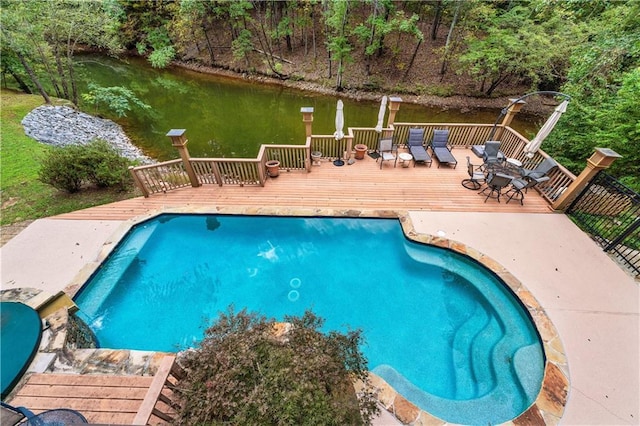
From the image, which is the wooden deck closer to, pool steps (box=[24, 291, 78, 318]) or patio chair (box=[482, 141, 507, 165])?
patio chair (box=[482, 141, 507, 165])

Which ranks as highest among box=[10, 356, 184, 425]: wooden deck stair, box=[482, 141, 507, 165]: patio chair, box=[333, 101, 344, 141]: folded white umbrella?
box=[333, 101, 344, 141]: folded white umbrella

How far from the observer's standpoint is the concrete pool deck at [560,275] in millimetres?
3678

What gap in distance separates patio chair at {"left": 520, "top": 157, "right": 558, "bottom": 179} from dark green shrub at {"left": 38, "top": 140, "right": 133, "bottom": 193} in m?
11.1

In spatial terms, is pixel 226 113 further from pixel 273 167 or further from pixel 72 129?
pixel 273 167

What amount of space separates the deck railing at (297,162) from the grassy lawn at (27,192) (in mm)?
998

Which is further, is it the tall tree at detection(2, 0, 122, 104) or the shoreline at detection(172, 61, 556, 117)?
the shoreline at detection(172, 61, 556, 117)

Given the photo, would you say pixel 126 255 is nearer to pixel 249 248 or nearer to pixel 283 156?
pixel 249 248

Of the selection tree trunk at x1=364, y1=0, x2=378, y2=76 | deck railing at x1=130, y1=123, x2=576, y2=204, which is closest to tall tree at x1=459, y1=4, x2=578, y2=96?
tree trunk at x1=364, y1=0, x2=378, y2=76

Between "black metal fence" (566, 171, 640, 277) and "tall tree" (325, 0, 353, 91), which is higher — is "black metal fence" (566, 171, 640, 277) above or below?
below

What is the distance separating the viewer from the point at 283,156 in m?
8.04

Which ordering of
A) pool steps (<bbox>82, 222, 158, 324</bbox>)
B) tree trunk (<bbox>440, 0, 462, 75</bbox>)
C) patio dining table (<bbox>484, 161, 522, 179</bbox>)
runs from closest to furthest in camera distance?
pool steps (<bbox>82, 222, 158, 324</bbox>)
patio dining table (<bbox>484, 161, 522, 179</bbox>)
tree trunk (<bbox>440, 0, 462, 75</bbox>)

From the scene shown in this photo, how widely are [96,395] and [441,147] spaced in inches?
396

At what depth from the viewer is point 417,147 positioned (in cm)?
888

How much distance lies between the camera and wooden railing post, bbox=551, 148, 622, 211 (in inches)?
218
